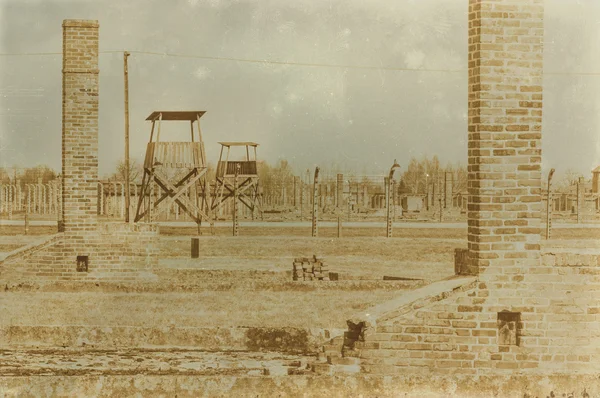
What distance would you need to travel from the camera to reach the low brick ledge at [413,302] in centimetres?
727

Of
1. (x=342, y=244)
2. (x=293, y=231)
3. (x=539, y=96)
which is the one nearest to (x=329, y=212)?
(x=293, y=231)

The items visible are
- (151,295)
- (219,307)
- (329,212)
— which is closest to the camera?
(219,307)

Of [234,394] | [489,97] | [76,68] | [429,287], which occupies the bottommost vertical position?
[234,394]

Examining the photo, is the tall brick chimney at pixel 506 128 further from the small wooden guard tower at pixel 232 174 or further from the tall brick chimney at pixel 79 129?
the small wooden guard tower at pixel 232 174

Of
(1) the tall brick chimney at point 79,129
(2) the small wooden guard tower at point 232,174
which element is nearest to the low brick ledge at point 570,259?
(1) the tall brick chimney at point 79,129

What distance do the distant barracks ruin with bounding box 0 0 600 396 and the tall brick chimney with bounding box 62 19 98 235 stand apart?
262 inches

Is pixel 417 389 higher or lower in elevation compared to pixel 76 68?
lower

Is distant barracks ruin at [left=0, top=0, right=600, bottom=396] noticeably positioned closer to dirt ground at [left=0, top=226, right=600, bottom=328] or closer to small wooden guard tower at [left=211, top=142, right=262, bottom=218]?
dirt ground at [left=0, top=226, right=600, bottom=328]

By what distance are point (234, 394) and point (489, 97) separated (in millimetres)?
3317

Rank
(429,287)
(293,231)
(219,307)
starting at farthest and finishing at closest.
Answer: (293,231) → (219,307) → (429,287)

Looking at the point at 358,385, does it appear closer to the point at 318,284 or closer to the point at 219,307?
the point at 219,307

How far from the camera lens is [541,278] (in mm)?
7449

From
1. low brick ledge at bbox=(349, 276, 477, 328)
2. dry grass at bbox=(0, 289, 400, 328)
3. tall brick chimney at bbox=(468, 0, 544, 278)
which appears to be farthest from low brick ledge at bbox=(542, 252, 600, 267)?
dry grass at bbox=(0, 289, 400, 328)

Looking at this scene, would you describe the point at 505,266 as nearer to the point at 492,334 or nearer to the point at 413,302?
the point at 492,334
